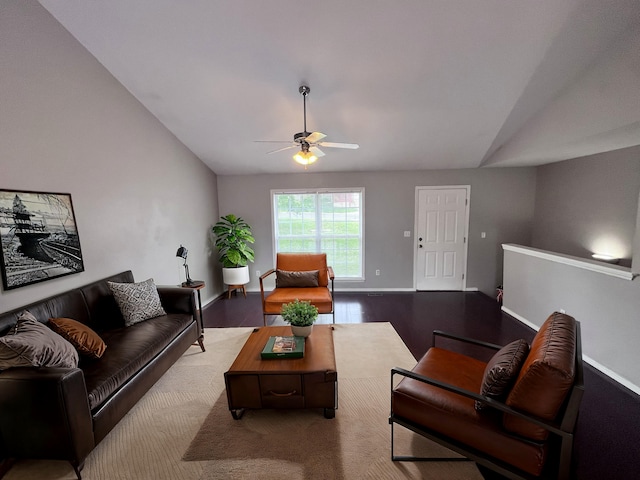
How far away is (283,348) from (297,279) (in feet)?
5.44

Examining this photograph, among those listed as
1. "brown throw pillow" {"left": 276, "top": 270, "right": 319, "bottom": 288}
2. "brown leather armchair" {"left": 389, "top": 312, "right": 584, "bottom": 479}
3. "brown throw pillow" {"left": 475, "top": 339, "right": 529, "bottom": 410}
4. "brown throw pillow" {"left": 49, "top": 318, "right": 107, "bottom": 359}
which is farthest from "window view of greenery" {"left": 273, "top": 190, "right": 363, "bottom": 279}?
"brown throw pillow" {"left": 475, "top": 339, "right": 529, "bottom": 410}

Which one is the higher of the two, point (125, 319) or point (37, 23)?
point (37, 23)

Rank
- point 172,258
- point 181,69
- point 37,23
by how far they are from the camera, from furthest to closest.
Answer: point 172,258 < point 181,69 < point 37,23

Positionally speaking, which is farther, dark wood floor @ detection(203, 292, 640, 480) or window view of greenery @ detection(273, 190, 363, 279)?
window view of greenery @ detection(273, 190, 363, 279)

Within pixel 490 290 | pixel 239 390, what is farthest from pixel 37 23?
pixel 490 290

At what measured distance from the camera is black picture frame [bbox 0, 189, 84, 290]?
1.98 meters

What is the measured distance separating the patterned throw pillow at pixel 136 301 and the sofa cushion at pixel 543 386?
9.68ft

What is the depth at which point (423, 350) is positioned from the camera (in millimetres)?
2924

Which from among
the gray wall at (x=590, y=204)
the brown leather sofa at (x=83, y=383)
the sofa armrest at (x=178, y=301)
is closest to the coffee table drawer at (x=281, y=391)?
the brown leather sofa at (x=83, y=383)

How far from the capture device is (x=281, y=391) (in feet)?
6.36

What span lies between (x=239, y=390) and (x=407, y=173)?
171 inches

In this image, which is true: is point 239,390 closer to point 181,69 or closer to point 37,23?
point 181,69

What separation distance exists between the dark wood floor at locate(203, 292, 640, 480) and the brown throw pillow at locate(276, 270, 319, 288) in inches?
21.6

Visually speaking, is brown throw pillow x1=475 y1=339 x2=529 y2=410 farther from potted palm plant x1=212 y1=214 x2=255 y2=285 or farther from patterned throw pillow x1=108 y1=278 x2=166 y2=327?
potted palm plant x1=212 y1=214 x2=255 y2=285
